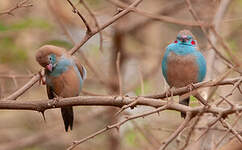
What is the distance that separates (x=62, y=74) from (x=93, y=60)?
108 inches

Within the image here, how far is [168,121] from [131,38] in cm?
203

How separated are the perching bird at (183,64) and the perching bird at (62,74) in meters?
0.95

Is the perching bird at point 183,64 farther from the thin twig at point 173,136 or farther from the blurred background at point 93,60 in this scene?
the thin twig at point 173,136

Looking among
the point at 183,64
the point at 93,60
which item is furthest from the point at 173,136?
the point at 93,60

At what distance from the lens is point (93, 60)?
310 inches

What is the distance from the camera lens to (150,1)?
31.5 ft

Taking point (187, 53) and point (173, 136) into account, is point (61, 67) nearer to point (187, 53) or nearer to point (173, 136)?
point (187, 53)

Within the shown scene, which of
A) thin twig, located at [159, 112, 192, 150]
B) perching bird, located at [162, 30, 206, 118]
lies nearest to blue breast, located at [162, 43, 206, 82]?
perching bird, located at [162, 30, 206, 118]

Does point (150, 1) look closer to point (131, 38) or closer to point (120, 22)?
point (131, 38)

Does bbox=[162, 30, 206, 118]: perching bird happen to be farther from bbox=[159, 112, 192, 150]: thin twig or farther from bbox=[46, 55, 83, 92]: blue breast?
bbox=[159, 112, 192, 150]: thin twig

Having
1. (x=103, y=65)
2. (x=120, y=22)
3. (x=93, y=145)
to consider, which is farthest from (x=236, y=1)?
(x=93, y=145)

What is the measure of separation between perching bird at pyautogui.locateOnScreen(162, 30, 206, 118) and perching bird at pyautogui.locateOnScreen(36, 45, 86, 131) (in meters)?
0.95

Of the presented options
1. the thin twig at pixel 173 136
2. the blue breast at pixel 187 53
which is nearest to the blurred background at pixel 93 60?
the blue breast at pixel 187 53

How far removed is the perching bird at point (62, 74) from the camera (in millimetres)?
5059
